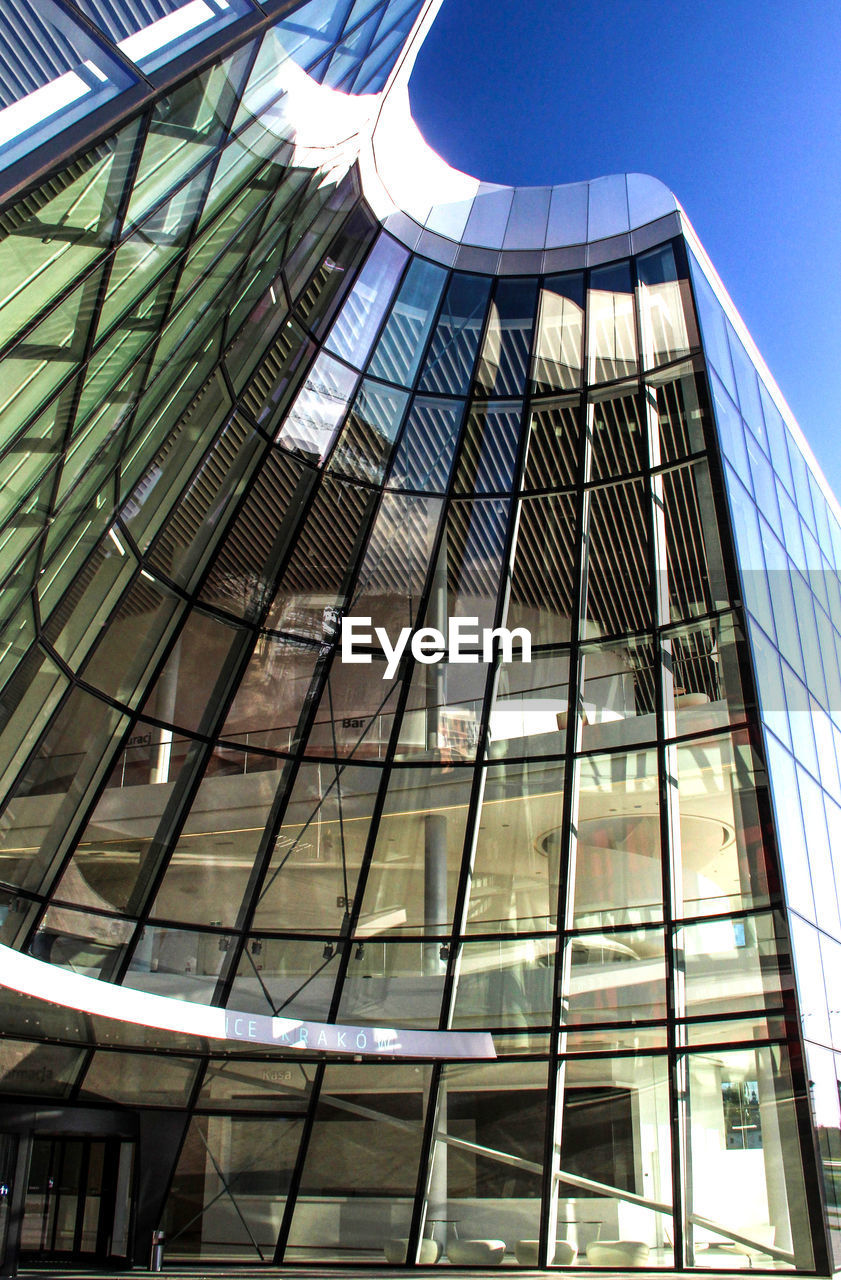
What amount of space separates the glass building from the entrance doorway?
0.05 metres

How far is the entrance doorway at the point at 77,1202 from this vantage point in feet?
51.9

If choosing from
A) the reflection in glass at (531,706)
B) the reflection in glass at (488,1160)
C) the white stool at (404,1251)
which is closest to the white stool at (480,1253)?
the reflection in glass at (488,1160)

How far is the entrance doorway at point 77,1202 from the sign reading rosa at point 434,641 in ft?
29.0

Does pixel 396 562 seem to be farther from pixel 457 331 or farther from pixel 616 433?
pixel 616 433

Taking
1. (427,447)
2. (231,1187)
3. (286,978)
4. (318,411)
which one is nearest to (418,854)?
(286,978)

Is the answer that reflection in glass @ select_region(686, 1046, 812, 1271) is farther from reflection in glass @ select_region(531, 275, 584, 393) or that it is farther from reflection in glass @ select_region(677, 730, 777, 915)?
reflection in glass @ select_region(531, 275, 584, 393)

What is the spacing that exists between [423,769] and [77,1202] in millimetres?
8543

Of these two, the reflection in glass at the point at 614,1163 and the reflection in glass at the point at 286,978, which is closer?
the reflection in glass at the point at 614,1163

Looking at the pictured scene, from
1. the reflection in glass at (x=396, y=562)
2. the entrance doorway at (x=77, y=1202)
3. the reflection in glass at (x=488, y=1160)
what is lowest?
the entrance doorway at (x=77, y=1202)

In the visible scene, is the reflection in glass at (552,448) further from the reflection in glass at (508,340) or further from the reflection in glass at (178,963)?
the reflection in glass at (178,963)

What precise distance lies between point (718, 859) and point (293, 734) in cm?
740

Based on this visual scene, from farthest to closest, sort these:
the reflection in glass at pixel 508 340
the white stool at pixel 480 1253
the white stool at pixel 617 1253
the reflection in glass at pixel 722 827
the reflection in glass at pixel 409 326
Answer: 1. the reflection in glass at pixel 508 340
2. the reflection in glass at pixel 409 326
3. the reflection in glass at pixel 722 827
4. the white stool at pixel 480 1253
5. the white stool at pixel 617 1253

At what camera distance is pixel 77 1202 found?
16172 mm

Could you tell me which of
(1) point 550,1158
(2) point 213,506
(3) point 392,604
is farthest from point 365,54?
(1) point 550,1158
